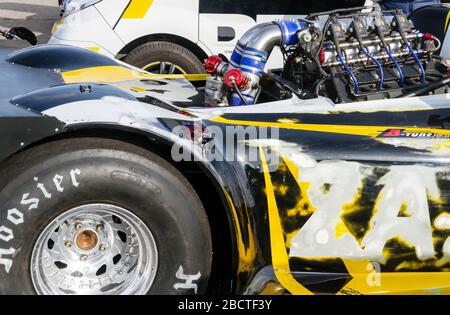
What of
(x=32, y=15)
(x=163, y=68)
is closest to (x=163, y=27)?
(x=163, y=68)

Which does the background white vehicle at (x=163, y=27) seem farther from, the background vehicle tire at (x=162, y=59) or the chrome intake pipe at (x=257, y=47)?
the chrome intake pipe at (x=257, y=47)

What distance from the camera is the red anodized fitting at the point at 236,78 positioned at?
3.37 metres

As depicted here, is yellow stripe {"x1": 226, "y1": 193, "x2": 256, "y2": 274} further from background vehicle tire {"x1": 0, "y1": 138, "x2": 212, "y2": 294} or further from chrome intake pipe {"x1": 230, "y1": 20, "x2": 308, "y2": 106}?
chrome intake pipe {"x1": 230, "y1": 20, "x2": 308, "y2": 106}

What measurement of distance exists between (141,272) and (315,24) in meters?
1.66

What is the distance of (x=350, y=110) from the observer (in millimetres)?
3066

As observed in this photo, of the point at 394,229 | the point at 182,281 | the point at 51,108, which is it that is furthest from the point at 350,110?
the point at 51,108

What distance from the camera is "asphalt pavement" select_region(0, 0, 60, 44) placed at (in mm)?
10180

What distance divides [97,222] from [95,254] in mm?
184

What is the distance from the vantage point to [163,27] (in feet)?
20.0

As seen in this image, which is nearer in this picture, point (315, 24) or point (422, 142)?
point (422, 142)

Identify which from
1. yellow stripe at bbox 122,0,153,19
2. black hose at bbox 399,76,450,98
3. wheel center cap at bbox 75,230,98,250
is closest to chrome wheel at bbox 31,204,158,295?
wheel center cap at bbox 75,230,98,250

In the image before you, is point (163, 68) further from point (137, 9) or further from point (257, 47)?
point (257, 47)

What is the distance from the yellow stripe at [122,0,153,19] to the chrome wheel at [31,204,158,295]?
3511mm

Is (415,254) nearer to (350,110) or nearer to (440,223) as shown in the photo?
(440,223)
